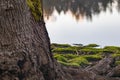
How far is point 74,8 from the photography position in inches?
2029

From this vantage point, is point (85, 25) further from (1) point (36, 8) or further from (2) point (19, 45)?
(2) point (19, 45)

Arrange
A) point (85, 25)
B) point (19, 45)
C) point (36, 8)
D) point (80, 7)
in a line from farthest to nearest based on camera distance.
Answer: point (80, 7) → point (85, 25) → point (36, 8) → point (19, 45)

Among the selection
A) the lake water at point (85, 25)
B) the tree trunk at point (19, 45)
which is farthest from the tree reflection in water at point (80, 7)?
the tree trunk at point (19, 45)

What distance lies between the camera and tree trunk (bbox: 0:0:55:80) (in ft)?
20.6

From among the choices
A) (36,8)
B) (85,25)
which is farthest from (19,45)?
(85,25)

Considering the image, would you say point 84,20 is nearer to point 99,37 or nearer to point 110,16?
point 110,16

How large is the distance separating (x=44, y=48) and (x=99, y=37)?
2126cm

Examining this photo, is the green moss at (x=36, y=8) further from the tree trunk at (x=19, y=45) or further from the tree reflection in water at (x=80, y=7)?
the tree reflection in water at (x=80, y=7)

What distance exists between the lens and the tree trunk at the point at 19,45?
6281 mm

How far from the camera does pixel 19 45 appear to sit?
6477 millimetres

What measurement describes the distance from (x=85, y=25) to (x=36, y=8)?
97.5 feet

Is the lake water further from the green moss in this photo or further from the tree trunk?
the tree trunk

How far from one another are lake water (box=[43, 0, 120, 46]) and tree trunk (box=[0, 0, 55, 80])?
17.7m

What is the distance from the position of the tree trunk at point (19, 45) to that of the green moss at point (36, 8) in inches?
7.0
